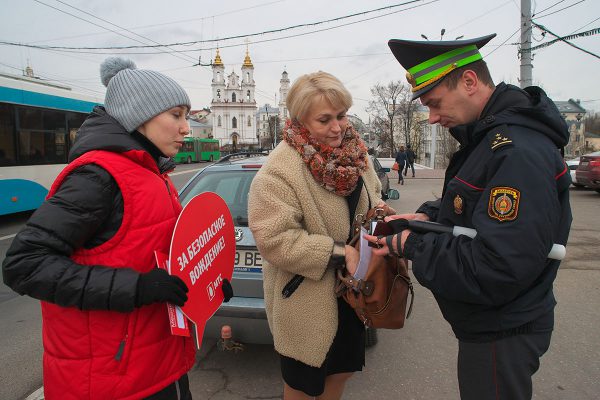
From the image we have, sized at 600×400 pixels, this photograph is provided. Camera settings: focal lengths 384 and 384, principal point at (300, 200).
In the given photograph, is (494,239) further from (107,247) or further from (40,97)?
(40,97)

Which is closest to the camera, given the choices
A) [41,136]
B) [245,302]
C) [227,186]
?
[245,302]

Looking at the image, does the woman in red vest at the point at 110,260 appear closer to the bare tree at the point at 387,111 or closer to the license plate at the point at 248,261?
the license plate at the point at 248,261

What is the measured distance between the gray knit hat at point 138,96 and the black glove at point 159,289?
2.07 feet

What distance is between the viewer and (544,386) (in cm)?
282

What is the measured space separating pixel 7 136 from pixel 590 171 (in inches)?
653

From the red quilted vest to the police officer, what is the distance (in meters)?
0.92

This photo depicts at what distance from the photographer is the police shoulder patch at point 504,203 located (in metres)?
1.24

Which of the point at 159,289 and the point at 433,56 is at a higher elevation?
the point at 433,56

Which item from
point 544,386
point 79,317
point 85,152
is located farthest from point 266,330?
point 544,386

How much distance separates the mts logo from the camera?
1.70 m

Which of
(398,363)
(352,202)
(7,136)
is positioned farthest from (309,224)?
(7,136)

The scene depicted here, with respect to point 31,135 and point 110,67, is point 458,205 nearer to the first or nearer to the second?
point 110,67

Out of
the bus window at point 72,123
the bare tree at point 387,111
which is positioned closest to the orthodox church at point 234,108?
the bare tree at point 387,111

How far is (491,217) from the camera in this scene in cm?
128
